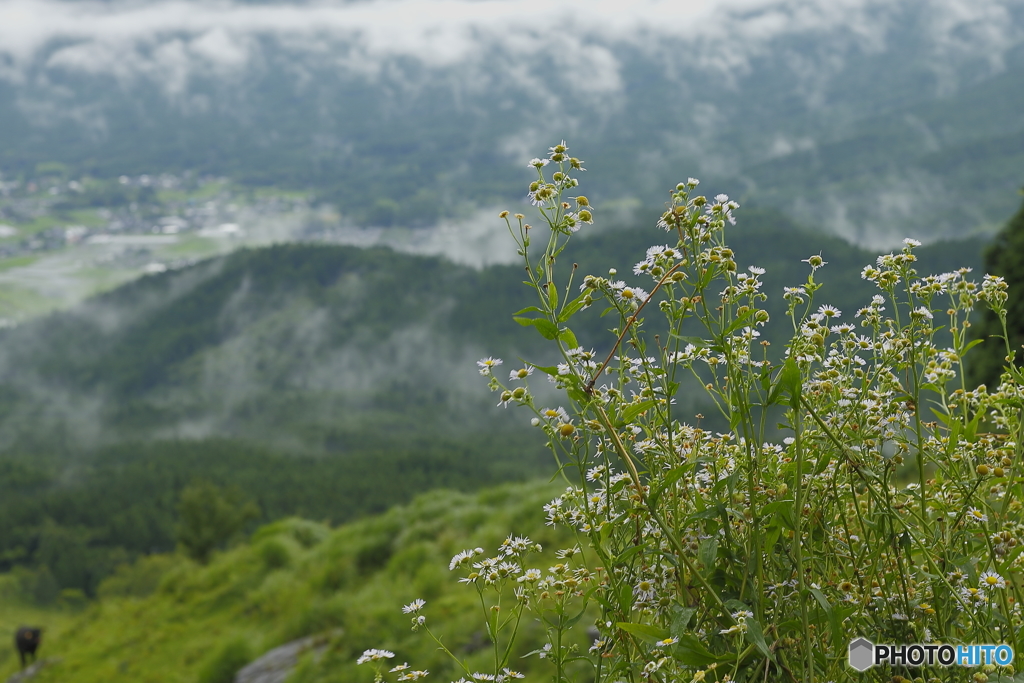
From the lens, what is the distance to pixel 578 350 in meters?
2.11

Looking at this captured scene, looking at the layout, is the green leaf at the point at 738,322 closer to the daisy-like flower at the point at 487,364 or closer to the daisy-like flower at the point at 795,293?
the daisy-like flower at the point at 795,293

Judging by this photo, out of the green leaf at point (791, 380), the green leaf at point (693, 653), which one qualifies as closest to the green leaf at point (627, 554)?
the green leaf at point (693, 653)

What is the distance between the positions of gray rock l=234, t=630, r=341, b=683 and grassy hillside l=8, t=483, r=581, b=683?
0.34 meters

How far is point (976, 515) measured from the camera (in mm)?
2037

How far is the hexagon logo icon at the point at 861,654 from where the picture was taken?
186cm

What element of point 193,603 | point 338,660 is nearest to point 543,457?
point 193,603

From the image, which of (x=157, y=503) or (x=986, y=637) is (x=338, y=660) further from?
(x=157, y=503)

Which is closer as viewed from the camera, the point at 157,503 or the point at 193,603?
the point at 193,603

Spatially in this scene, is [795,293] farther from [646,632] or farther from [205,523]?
[205,523]

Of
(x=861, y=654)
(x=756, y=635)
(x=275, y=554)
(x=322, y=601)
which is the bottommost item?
(x=322, y=601)

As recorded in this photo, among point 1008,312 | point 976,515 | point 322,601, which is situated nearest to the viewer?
point 976,515

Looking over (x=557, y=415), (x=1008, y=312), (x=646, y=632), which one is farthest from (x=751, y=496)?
(x=1008, y=312)

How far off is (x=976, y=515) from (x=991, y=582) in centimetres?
21

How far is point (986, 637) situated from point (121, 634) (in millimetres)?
23673
